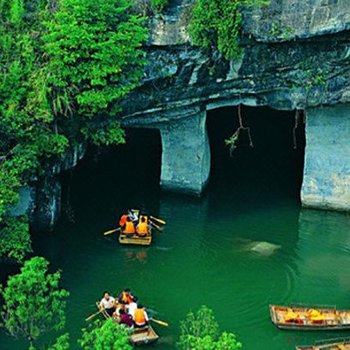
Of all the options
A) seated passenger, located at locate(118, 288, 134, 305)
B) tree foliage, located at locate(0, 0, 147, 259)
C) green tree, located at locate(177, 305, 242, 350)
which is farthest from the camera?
tree foliage, located at locate(0, 0, 147, 259)

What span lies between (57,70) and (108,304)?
6086mm

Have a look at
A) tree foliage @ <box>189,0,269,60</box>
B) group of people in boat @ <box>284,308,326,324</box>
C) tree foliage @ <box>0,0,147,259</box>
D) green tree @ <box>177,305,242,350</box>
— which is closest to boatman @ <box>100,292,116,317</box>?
green tree @ <box>177,305,242,350</box>

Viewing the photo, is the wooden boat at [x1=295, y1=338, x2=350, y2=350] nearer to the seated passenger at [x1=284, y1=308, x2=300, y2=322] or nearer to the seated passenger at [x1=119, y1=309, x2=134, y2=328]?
the seated passenger at [x1=284, y1=308, x2=300, y2=322]

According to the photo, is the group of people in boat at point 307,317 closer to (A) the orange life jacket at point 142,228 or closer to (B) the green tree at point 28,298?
(A) the orange life jacket at point 142,228

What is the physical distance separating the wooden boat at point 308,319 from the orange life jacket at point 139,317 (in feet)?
9.32

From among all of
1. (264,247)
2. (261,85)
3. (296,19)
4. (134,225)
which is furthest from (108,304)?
(296,19)

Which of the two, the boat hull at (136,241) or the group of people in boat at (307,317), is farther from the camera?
the boat hull at (136,241)

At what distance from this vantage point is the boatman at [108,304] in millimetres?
14723

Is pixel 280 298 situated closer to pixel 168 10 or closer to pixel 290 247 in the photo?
pixel 290 247

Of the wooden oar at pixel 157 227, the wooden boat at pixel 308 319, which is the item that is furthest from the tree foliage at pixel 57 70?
the wooden boat at pixel 308 319

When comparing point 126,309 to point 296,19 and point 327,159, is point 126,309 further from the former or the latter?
point 327,159

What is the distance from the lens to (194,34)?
17688 millimetres

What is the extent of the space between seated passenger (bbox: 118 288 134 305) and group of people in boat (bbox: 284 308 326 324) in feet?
11.2

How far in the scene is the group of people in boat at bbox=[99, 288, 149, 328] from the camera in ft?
45.9
